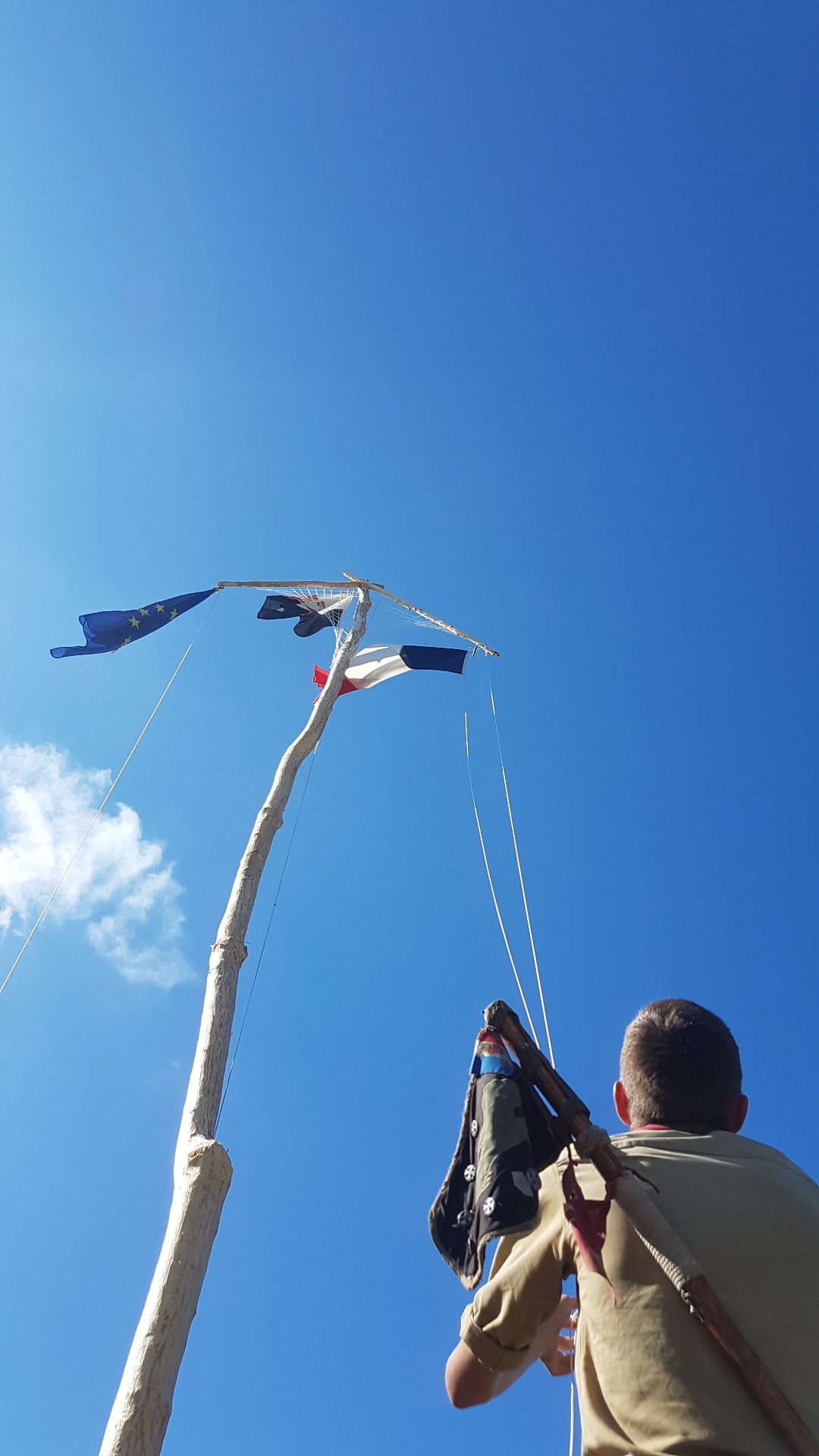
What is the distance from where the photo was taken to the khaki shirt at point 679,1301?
6.07 feet

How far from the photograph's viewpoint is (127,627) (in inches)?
404

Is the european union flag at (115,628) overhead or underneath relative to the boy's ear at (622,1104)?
overhead

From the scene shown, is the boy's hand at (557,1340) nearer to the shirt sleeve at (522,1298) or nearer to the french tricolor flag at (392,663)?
the shirt sleeve at (522,1298)

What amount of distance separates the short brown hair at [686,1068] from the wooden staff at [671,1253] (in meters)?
0.25

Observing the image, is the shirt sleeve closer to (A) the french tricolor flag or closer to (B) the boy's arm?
(B) the boy's arm

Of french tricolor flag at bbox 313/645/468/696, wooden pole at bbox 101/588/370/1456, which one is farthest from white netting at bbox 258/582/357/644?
wooden pole at bbox 101/588/370/1456

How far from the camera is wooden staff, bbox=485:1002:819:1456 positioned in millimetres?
1759

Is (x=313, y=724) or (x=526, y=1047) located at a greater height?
(x=313, y=724)

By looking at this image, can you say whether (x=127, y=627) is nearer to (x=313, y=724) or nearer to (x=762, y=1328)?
(x=313, y=724)

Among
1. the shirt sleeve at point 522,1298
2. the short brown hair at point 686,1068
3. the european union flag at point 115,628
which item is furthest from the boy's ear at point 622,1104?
the european union flag at point 115,628

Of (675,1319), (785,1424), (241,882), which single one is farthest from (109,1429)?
(241,882)

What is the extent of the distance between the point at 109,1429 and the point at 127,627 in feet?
26.5

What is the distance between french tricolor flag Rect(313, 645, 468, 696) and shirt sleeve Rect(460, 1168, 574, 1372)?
9.00m

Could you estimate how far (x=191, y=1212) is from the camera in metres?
4.27
